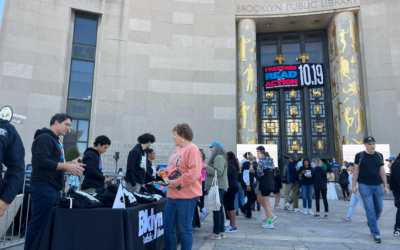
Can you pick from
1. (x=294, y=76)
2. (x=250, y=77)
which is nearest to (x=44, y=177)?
(x=250, y=77)

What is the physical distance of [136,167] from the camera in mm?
5164

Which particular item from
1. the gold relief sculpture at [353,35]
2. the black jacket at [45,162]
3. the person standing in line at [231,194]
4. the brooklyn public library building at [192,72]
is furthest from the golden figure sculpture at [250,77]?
the black jacket at [45,162]

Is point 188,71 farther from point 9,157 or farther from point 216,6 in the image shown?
point 9,157

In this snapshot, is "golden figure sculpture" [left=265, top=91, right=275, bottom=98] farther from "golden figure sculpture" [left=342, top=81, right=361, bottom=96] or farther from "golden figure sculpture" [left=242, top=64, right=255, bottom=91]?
"golden figure sculpture" [left=342, top=81, right=361, bottom=96]

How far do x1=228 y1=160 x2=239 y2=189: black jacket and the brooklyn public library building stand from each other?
36.6 feet

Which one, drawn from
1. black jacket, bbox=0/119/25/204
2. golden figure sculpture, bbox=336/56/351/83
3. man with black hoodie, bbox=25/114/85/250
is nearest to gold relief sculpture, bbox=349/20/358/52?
golden figure sculpture, bbox=336/56/351/83

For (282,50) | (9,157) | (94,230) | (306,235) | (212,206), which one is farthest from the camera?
(282,50)

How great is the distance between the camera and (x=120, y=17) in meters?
17.6

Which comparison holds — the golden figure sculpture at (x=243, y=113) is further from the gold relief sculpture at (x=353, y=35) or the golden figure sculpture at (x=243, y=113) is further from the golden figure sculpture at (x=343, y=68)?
the gold relief sculpture at (x=353, y=35)

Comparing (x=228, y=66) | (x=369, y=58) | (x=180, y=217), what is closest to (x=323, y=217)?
(x=180, y=217)

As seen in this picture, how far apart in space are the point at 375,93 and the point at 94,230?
18919mm

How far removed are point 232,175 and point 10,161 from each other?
4.28 metres

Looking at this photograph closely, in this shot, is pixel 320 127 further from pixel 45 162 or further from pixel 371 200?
pixel 45 162

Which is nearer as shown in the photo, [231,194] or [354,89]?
[231,194]
